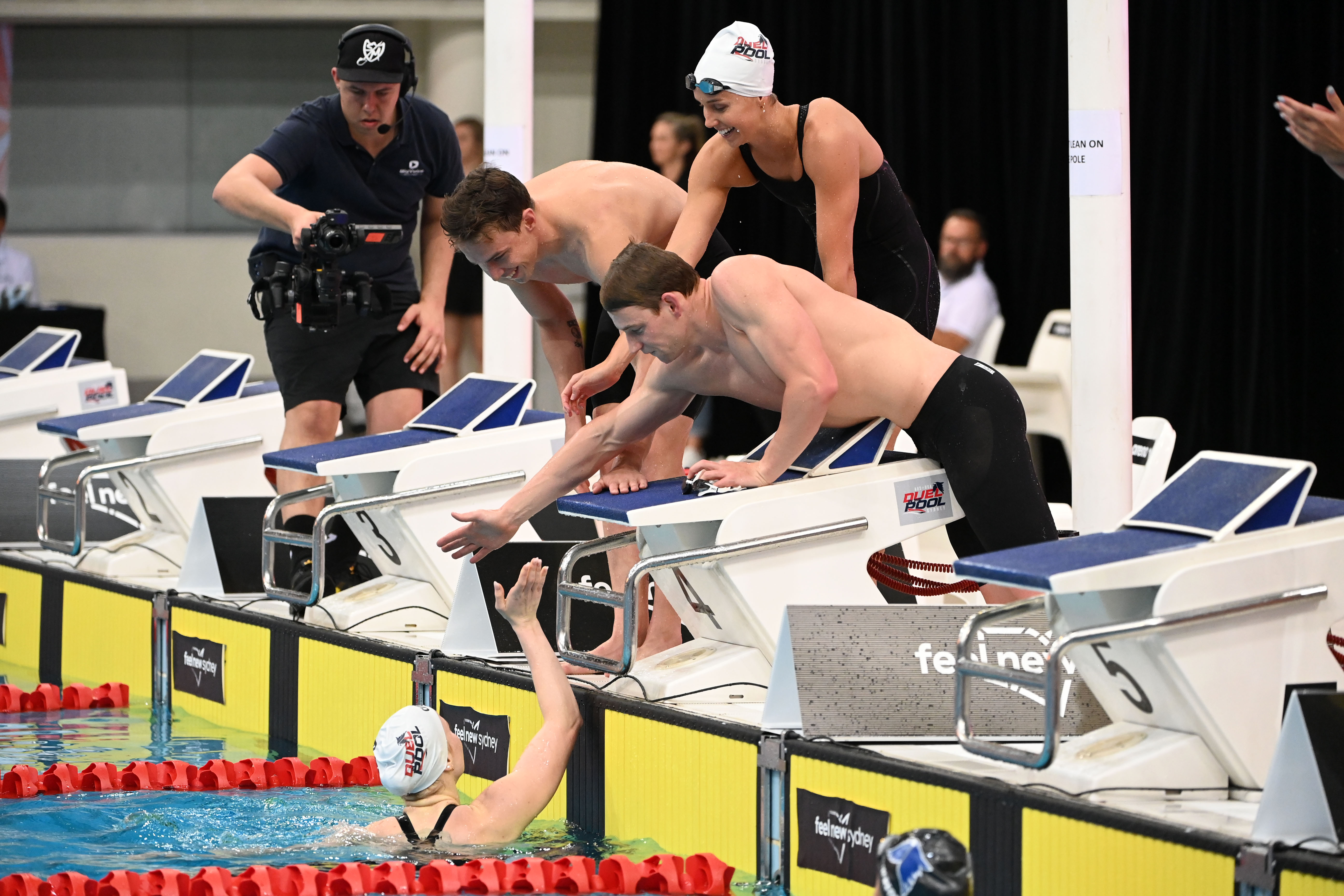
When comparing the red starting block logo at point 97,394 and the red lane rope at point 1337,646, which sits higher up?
the red starting block logo at point 97,394

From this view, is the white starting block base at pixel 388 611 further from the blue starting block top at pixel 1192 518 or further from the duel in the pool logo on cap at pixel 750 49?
the blue starting block top at pixel 1192 518

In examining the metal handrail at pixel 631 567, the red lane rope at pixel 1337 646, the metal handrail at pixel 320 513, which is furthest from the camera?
the metal handrail at pixel 320 513

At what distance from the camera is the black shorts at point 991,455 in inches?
145

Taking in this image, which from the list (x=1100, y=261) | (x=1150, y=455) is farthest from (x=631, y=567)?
(x=1150, y=455)

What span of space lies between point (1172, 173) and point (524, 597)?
16.1ft

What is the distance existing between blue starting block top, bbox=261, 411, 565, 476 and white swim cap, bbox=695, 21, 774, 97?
1.62 meters

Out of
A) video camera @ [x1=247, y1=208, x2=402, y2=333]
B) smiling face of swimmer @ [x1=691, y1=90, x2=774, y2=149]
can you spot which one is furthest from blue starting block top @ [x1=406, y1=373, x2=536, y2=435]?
smiling face of swimmer @ [x1=691, y1=90, x2=774, y2=149]

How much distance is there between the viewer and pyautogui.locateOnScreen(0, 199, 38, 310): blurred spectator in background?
1003 centimetres

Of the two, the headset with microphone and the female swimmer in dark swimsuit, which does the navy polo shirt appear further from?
the female swimmer in dark swimsuit

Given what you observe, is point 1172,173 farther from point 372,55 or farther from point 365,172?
point 372,55

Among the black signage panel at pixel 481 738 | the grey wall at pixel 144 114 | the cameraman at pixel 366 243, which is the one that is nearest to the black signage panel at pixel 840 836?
the black signage panel at pixel 481 738

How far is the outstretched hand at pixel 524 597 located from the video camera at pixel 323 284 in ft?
4.71

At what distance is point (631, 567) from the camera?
13.8 feet

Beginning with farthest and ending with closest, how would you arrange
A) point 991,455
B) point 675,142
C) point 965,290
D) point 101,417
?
1. point 965,290
2. point 675,142
3. point 101,417
4. point 991,455
